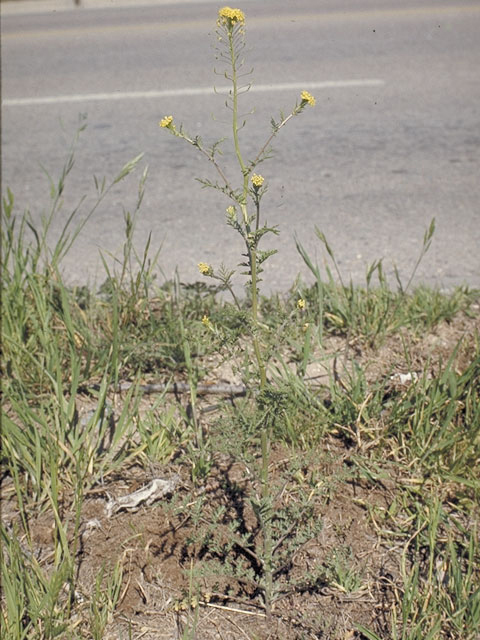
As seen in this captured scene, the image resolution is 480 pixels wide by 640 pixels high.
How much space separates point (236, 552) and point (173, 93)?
5.13m

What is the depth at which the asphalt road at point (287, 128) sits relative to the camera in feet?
12.8

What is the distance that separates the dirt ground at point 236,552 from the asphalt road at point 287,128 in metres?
0.93

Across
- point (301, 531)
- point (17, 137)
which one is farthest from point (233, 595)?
point (17, 137)

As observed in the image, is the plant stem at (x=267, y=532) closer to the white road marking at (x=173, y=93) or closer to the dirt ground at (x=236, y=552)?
the dirt ground at (x=236, y=552)

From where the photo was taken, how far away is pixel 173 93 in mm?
6312

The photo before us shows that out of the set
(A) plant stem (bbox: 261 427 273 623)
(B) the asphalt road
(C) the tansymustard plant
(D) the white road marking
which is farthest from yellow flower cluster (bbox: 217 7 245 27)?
(D) the white road marking

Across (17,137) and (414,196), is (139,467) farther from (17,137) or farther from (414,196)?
(17,137)

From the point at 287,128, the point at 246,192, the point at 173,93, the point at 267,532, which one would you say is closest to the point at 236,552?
the point at 267,532

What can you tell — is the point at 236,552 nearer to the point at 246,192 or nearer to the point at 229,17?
the point at 246,192

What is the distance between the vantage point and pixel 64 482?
229 cm

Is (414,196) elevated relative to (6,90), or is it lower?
lower

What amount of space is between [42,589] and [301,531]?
723mm

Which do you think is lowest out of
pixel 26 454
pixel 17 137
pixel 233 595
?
pixel 233 595

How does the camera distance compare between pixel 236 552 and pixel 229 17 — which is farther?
pixel 236 552
